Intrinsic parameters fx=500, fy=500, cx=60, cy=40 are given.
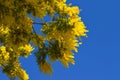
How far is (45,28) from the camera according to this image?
67.2 feet

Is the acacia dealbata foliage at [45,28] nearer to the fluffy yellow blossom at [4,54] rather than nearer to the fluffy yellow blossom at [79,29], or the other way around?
the fluffy yellow blossom at [79,29]

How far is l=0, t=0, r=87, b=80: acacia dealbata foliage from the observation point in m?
18.9

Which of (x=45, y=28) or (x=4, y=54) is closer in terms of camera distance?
(x=45, y=28)

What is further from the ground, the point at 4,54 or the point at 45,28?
the point at 4,54

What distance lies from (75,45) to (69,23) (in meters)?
0.95

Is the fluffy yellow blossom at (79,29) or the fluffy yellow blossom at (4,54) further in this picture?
the fluffy yellow blossom at (4,54)

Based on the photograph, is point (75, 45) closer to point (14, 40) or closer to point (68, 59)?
point (68, 59)

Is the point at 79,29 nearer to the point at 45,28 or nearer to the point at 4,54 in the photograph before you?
the point at 45,28

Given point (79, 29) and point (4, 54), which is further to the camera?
point (4, 54)

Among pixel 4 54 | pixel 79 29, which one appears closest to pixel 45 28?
pixel 79 29

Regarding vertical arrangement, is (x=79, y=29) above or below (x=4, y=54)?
below

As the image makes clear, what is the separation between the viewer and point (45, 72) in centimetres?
2125

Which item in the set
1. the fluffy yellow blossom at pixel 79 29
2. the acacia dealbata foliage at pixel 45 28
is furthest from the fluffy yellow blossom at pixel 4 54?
the fluffy yellow blossom at pixel 79 29

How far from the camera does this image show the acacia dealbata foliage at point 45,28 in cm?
1889
